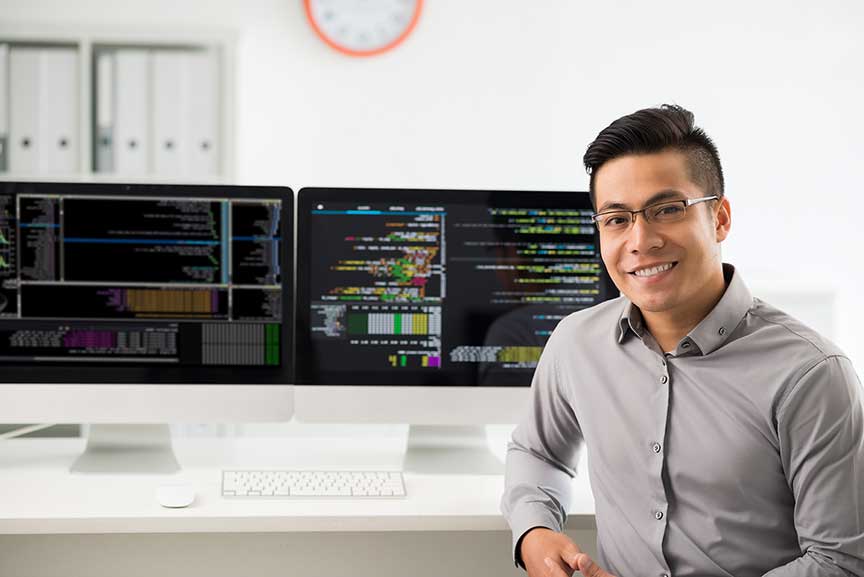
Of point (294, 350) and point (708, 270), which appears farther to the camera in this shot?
point (294, 350)

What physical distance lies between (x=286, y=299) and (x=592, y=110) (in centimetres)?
198

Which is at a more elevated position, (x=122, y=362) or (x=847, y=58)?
(x=847, y=58)

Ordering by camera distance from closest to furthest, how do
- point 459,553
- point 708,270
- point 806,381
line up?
1. point 806,381
2. point 708,270
3. point 459,553

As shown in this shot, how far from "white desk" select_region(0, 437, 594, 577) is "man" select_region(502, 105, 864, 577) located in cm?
17

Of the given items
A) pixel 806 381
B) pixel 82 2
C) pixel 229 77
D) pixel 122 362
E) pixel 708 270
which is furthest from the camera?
pixel 82 2

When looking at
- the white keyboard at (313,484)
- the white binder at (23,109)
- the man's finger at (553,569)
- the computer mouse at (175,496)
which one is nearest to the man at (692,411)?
the man's finger at (553,569)

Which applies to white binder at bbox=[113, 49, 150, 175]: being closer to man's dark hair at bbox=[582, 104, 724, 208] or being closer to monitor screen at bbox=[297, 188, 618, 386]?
monitor screen at bbox=[297, 188, 618, 386]

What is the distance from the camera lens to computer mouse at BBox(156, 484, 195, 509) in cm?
127

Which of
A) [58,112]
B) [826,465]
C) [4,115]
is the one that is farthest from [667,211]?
[4,115]

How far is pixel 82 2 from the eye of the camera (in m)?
2.97

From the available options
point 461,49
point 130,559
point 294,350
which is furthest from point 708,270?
point 461,49

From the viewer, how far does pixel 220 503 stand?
4.26 feet

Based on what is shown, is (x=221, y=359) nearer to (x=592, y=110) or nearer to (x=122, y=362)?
(x=122, y=362)

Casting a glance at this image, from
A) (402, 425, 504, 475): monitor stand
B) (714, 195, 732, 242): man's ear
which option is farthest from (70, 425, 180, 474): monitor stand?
(714, 195, 732, 242): man's ear
